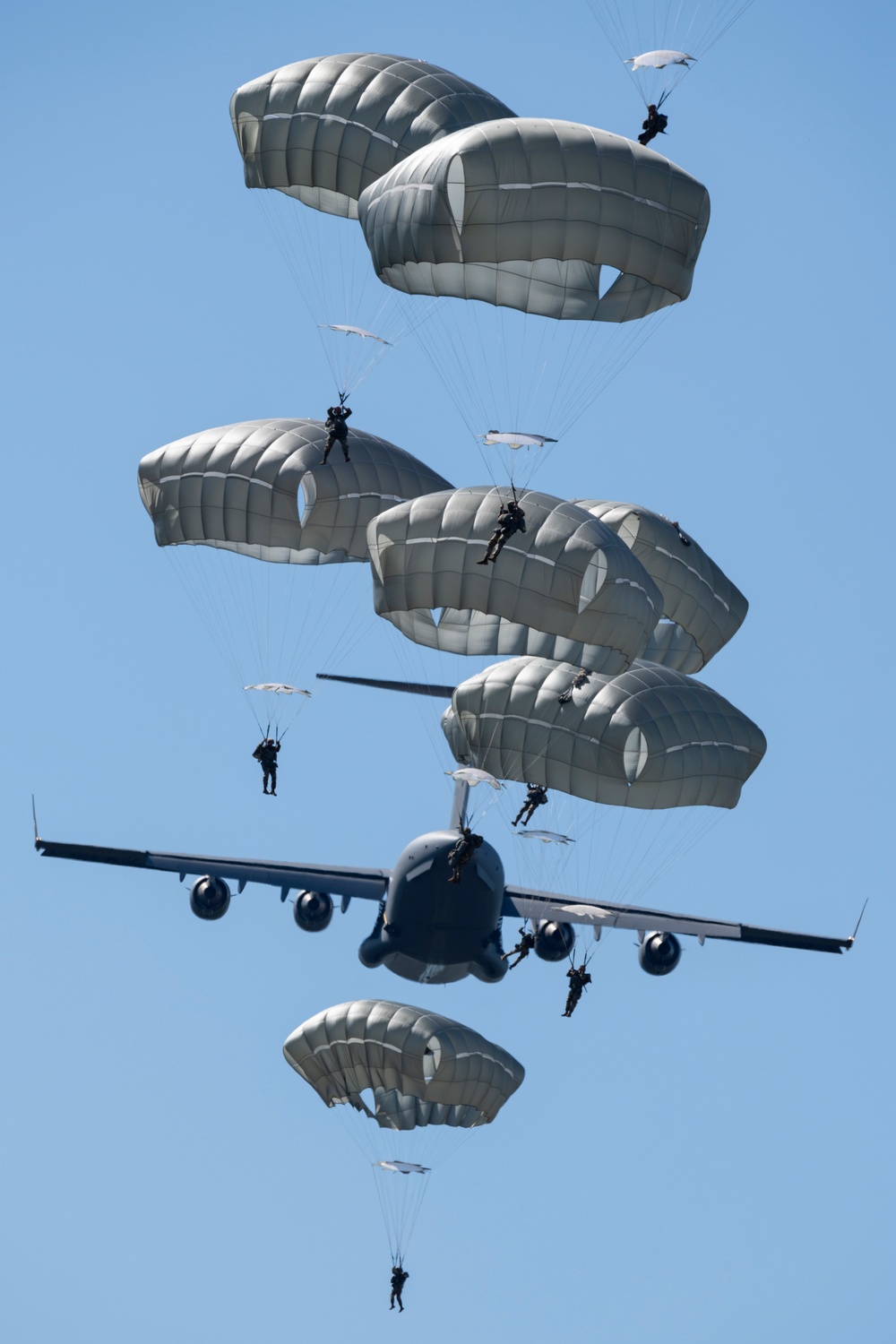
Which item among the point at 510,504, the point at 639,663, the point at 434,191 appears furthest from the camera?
the point at 639,663

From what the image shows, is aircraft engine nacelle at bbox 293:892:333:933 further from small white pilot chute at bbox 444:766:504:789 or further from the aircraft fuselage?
small white pilot chute at bbox 444:766:504:789

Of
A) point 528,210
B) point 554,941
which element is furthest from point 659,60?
point 554,941

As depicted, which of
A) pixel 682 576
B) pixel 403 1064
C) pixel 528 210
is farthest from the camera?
pixel 403 1064

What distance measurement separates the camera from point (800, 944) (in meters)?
74.2

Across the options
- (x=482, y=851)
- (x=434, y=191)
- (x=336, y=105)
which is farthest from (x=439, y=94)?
(x=482, y=851)

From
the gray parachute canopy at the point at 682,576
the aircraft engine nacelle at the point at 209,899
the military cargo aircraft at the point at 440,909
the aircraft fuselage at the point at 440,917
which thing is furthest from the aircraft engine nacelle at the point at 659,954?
the aircraft engine nacelle at the point at 209,899

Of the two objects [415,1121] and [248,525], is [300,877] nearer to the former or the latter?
[415,1121]

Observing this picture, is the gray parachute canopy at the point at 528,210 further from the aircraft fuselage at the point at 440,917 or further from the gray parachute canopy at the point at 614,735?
the aircraft fuselage at the point at 440,917

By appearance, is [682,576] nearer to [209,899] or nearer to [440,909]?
[440,909]

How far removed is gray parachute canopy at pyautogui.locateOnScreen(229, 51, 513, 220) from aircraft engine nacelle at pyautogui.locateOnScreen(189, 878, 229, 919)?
19.1 meters

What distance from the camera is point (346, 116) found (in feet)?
200

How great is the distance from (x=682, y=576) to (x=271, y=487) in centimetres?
1054

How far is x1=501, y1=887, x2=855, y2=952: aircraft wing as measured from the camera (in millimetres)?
72250

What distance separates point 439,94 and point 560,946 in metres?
22.7
